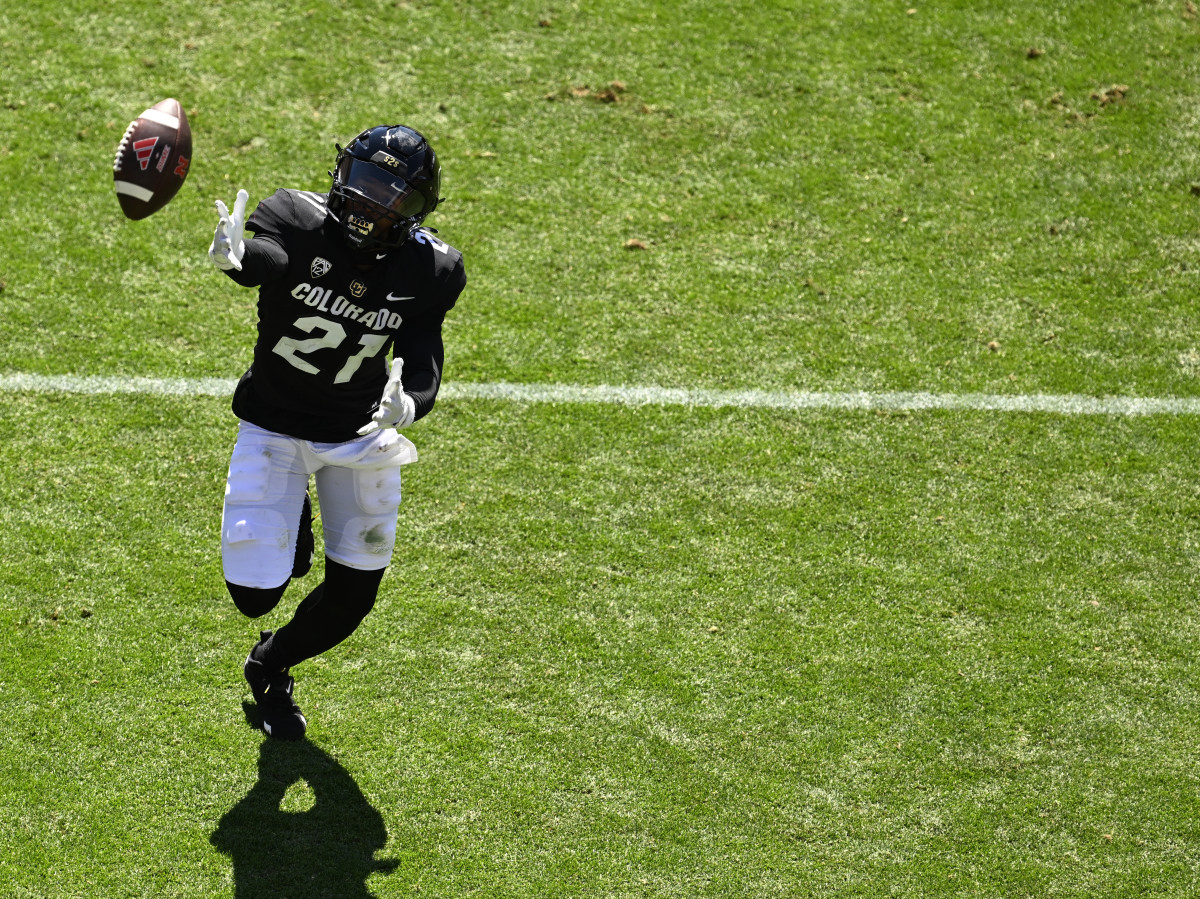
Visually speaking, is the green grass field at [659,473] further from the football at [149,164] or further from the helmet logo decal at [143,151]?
the helmet logo decal at [143,151]

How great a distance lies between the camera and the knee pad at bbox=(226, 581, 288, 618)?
5.07m

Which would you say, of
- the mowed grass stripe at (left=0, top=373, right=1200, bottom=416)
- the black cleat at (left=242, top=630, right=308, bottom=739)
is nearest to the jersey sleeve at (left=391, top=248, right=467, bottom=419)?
the black cleat at (left=242, top=630, right=308, bottom=739)

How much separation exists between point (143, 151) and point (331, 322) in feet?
3.20

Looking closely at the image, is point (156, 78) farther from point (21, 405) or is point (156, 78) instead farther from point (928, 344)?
point (928, 344)

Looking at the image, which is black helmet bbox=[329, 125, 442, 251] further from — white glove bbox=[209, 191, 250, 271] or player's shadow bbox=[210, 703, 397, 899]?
player's shadow bbox=[210, 703, 397, 899]

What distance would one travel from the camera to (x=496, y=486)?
6.67m

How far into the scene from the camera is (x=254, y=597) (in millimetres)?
5086

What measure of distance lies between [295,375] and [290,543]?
66cm

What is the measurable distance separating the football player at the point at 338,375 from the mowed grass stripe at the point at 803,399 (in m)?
1.79

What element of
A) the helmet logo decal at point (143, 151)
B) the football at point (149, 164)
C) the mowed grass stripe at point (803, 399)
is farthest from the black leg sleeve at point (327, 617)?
the mowed grass stripe at point (803, 399)

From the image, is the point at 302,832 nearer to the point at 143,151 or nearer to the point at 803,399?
the point at 143,151

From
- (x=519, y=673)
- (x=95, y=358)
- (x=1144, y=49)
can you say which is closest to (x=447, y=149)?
(x=95, y=358)

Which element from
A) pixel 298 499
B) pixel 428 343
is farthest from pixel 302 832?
pixel 428 343

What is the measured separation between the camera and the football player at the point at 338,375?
5004 mm
